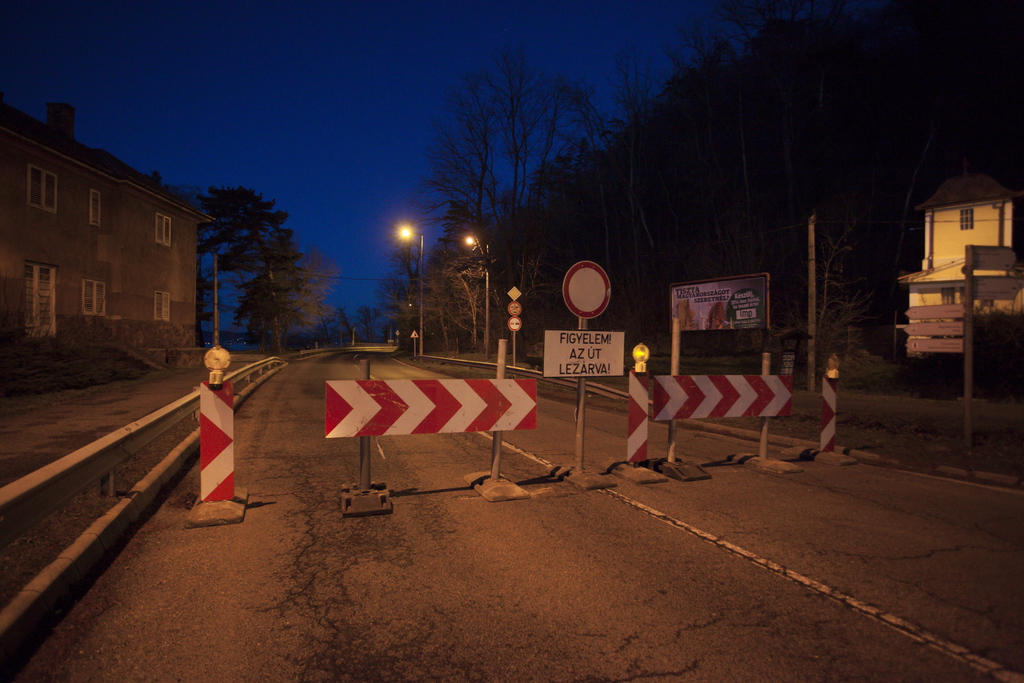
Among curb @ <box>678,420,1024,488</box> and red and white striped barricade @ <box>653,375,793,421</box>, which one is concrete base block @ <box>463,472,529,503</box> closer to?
red and white striped barricade @ <box>653,375,793,421</box>

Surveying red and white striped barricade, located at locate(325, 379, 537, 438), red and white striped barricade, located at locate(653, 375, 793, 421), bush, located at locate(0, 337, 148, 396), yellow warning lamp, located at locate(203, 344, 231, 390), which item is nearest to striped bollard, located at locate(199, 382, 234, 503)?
yellow warning lamp, located at locate(203, 344, 231, 390)

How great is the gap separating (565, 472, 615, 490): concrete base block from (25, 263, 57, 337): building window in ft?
68.8

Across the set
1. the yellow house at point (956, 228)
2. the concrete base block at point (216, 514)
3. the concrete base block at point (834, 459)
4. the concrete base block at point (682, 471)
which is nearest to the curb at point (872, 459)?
the concrete base block at point (834, 459)

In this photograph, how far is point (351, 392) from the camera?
5754 millimetres

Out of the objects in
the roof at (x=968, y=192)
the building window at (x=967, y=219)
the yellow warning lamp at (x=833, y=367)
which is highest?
the roof at (x=968, y=192)

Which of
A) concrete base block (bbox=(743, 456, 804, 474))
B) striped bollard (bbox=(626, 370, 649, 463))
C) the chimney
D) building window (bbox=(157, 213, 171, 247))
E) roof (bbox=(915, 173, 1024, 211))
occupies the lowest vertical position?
concrete base block (bbox=(743, 456, 804, 474))

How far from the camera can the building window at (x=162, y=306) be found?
91.6 feet

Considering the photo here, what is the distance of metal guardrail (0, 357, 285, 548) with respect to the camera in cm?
339

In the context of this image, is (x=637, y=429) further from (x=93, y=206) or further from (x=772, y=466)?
(x=93, y=206)

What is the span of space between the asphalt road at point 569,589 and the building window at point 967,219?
2810 cm

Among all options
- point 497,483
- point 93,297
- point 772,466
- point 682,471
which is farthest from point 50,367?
point 772,466

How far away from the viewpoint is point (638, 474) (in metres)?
7.09

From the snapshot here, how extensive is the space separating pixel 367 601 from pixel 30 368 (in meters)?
15.6

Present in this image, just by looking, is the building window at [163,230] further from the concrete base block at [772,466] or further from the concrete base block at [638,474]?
the concrete base block at [772,466]
